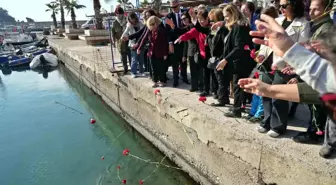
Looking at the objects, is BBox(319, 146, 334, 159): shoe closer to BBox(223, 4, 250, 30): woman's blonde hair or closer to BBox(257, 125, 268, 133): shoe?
BBox(257, 125, 268, 133): shoe

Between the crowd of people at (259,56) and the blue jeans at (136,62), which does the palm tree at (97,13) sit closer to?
the crowd of people at (259,56)

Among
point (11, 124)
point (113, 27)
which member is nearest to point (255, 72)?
point (113, 27)

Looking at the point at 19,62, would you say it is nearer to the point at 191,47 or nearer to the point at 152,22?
the point at 152,22

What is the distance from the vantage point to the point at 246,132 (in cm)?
318

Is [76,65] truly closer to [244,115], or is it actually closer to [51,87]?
[51,87]

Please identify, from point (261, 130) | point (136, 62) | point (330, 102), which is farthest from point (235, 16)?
point (136, 62)

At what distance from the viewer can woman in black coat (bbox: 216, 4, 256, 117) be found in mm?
3385

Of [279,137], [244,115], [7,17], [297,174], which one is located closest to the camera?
[297,174]

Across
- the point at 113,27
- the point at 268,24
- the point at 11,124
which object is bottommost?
the point at 11,124

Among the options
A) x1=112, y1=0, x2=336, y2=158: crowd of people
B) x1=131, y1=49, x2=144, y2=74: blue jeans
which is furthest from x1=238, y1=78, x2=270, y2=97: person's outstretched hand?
x1=131, y1=49, x2=144, y2=74: blue jeans

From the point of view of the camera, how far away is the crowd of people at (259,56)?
108 cm

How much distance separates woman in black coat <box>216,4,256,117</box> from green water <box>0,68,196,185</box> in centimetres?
178

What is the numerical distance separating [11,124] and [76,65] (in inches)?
198

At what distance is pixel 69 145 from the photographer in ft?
20.2
